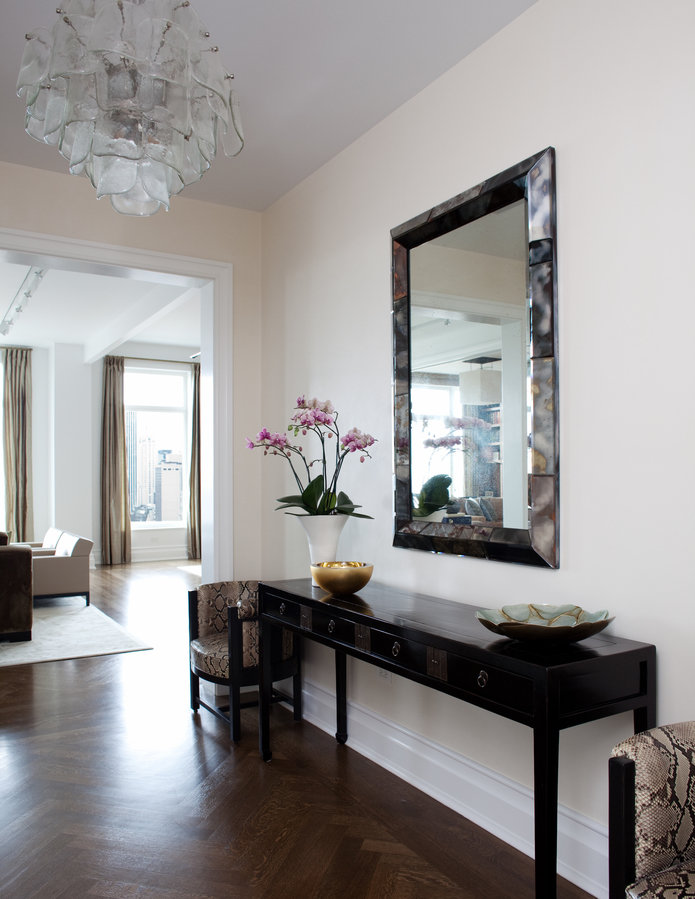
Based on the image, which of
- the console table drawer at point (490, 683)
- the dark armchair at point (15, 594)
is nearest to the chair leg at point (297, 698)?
the console table drawer at point (490, 683)

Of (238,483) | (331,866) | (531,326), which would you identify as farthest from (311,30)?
(331,866)

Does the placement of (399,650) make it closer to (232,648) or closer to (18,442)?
(232,648)

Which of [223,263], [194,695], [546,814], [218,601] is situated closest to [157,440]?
[223,263]

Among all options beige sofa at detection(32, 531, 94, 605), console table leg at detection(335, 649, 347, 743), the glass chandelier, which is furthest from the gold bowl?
beige sofa at detection(32, 531, 94, 605)

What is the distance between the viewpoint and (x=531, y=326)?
7.95 ft

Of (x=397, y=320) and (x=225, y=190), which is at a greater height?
(x=225, y=190)

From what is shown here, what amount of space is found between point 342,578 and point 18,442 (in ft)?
27.3

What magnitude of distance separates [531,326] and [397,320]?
831mm

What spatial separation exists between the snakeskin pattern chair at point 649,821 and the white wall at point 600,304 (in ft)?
1.81

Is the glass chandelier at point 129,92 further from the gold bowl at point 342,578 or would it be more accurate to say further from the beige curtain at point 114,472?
the beige curtain at point 114,472

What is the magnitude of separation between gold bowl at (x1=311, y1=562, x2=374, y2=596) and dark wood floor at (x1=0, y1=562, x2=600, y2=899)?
2.74 ft

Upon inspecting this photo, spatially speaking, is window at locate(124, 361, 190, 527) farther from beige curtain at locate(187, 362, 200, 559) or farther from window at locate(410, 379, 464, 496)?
window at locate(410, 379, 464, 496)

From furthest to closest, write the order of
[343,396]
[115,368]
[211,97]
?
[115,368], [343,396], [211,97]

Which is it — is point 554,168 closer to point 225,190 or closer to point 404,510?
point 404,510
